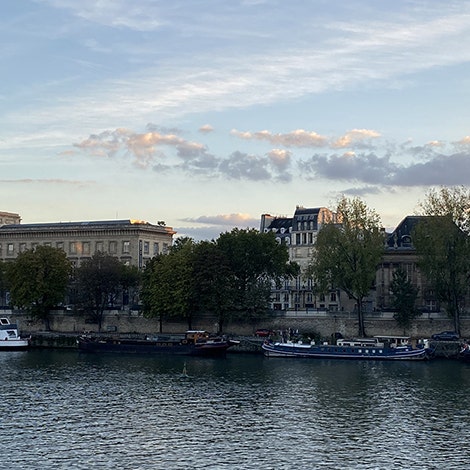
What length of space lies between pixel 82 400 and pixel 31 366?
28.2 metres

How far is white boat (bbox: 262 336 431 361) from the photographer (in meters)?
103

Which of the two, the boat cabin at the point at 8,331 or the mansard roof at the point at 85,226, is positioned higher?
→ the mansard roof at the point at 85,226

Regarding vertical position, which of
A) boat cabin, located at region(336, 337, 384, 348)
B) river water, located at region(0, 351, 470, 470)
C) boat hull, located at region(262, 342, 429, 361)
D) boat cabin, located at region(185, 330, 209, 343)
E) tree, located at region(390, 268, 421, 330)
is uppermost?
tree, located at region(390, 268, 421, 330)

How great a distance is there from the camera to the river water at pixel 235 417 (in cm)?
4959

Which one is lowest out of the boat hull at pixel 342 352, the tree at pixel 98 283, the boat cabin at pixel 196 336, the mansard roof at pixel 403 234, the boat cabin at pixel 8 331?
the boat hull at pixel 342 352

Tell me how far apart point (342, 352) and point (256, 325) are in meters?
20.1

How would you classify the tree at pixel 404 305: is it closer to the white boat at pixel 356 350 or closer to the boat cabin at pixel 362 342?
the white boat at pixel 356 350

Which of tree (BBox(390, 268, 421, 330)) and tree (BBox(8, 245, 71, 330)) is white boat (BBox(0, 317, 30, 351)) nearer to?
tree (BBox(8, 245, 71, 330))

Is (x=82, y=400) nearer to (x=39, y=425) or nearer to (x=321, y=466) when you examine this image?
(x=39, y=425)

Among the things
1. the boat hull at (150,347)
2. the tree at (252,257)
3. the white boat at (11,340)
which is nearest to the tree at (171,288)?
the tree at (252,257)

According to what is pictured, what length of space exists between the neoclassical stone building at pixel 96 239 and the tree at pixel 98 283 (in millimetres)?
16974

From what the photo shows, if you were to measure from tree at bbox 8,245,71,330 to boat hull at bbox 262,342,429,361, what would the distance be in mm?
37873

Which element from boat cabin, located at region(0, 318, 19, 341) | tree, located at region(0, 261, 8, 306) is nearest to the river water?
boat cabin, located at region(0, 318, 19, 341)

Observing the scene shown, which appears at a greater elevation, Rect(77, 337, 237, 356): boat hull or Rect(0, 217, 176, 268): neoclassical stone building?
Rect(0, 217, 176, 268): neoclassical stone building
